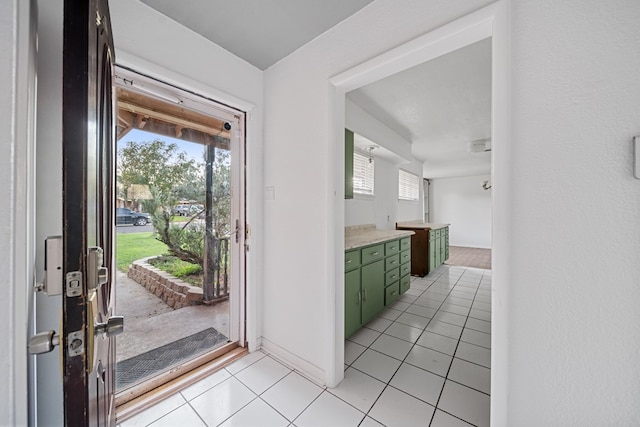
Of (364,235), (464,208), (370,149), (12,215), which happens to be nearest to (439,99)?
(370,149)

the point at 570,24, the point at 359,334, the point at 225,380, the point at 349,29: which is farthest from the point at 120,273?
the point at 570,24

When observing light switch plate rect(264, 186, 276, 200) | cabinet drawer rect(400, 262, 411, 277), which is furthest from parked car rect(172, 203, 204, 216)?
cabinet drawer rect(400, 262, 411, 277)

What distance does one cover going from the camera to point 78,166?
544 mm

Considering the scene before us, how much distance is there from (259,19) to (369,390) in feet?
8.67

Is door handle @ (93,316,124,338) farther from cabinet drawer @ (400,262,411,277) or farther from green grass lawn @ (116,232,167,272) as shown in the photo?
cabinet drawer @ (400,262,411,277)

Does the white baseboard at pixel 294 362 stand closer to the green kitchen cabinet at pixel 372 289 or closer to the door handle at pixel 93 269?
the green kitchen cabinet at pixel 372 289

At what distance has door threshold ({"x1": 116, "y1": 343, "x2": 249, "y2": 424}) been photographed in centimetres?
144

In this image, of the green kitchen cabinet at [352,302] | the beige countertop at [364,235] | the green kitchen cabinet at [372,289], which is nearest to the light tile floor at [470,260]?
the beige countertop at [364,235]

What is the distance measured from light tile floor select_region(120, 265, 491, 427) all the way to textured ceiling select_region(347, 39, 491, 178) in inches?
103

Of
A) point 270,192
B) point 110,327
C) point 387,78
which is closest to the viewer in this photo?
point 110,327

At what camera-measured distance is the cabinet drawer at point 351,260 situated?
2117mm

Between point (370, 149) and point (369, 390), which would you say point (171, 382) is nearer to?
point (369, 390)

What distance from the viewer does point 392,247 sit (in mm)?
2949

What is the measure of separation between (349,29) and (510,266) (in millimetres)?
1688
